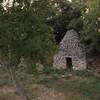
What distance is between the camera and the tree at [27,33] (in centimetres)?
1020

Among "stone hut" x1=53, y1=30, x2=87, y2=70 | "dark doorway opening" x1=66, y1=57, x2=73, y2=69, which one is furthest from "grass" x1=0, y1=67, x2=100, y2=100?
"dark doorway opening" x1=66, y1=57, x2=73, y2=69

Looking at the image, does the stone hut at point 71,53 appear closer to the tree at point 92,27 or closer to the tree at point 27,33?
the tree at point 92,27

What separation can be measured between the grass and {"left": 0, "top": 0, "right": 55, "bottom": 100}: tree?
419 centimetres

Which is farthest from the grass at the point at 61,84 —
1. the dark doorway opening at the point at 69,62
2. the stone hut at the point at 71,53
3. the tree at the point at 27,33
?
the tree at the point at 27,33

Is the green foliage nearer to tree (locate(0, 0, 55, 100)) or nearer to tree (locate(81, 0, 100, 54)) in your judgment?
tree (locate(0, 0, 55, 100))

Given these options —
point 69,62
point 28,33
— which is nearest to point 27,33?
point 28,33

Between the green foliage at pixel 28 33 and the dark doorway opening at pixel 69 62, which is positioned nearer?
the green foliage at pixel 28 33

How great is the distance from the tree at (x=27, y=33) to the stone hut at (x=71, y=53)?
9.53 metres

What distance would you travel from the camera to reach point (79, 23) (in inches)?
811

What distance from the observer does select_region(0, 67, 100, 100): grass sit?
47.6 feet

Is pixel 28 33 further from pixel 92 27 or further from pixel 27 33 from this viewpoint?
pixel 92 27

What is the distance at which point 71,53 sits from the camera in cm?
2059

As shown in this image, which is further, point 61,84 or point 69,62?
point 69,62

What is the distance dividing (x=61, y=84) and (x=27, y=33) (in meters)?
6.92
